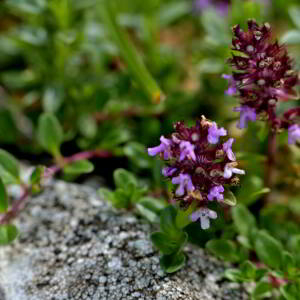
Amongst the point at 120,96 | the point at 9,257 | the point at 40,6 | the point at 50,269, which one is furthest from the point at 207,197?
the point at 40,6

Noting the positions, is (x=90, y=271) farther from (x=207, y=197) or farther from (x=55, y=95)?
(x=55, y=95)

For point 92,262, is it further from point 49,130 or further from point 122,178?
point 49,130

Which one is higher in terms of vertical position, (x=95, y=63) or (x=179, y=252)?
(x=95, y=63)

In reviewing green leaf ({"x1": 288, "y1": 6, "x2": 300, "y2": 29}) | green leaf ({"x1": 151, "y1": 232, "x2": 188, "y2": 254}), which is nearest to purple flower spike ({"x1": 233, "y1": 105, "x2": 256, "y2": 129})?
green leaf ({"x1": 151, "y1": 232, "x2": 188, "y2": 254})

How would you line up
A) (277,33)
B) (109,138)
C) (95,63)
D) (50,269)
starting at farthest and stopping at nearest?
(277,33) → (95,63) → (109,138) → (50,269)

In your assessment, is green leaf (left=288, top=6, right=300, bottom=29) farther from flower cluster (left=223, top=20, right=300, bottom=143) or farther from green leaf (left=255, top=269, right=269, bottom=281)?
green leaf (left=255, top=269, right=269, bottom=281)

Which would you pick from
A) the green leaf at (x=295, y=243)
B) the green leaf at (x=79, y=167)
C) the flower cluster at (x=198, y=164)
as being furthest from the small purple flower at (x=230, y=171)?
the green leaf at (x=79, y=167)

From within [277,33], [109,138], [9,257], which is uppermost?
[277,33]

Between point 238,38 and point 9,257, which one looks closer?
point 238,38
